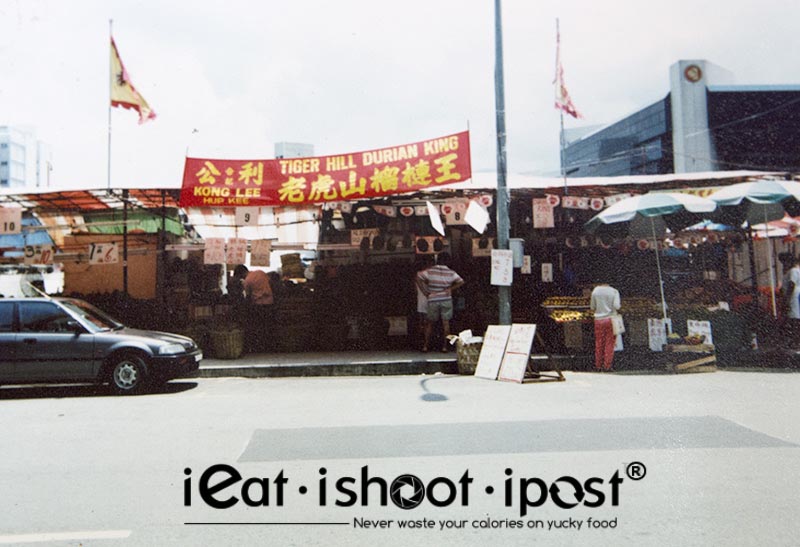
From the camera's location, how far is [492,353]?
10109 millimetres

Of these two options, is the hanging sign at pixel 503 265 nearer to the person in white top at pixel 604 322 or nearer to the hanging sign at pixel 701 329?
the person in white top at pixel 604 322

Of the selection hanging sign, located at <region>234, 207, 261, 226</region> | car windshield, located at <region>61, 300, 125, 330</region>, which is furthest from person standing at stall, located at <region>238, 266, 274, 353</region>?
car windshield, located at <region>61, 300, 125, 330</region>

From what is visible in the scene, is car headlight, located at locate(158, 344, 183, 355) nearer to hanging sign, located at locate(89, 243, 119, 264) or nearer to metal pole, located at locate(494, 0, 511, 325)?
hanging sign, located at locate(89, 243, 119, 264)

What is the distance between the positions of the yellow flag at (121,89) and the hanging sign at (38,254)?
371 centimetres

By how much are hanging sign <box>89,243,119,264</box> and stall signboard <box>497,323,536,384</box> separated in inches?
349

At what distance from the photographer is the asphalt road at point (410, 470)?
3.82m

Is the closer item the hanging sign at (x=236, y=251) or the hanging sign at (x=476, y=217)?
the hanging sign at (x=476, y=217)

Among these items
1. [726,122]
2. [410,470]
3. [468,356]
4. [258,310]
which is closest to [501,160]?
[468,356]

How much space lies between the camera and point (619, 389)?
8.65 meters

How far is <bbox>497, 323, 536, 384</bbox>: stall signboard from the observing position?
9539mm

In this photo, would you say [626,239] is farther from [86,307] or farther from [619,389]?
[86,307]

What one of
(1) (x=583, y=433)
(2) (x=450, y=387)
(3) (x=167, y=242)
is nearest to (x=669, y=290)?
(2) (x=450, y=387)

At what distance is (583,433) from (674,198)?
6.51 m

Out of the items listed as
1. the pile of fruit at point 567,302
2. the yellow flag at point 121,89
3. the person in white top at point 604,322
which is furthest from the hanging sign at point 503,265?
the yellow flag at point 121,89
